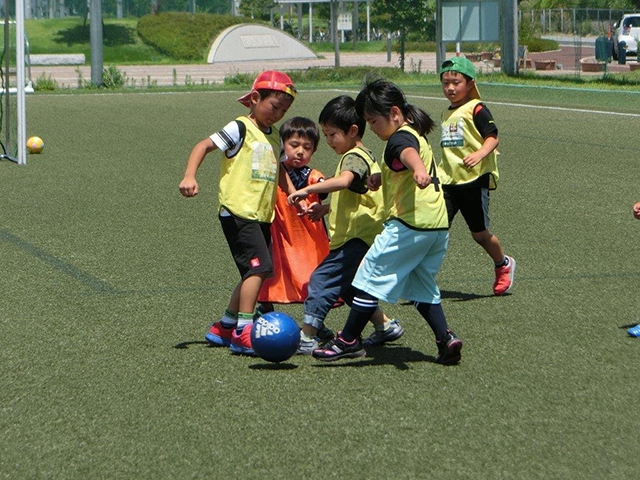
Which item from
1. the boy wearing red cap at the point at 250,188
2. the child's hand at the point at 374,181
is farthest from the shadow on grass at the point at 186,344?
the child's hand at the point at 374,181

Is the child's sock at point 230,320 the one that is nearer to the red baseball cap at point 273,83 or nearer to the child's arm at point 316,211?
the child's arm at point 316,211

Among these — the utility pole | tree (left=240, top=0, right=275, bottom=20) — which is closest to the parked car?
the utility pole

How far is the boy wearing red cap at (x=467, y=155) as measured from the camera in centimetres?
801

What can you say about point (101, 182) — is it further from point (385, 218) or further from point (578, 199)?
point (385, 218)

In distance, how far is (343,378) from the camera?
238 inches

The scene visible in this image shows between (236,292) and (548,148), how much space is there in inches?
450

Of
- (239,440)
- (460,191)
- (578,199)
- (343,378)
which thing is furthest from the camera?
(578,199)

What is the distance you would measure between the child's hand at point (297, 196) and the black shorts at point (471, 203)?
80.4 inches

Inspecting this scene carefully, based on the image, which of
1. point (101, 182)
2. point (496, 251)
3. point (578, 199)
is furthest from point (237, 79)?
point (496, 251)

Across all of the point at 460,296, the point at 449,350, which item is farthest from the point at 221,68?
the point at 449,350

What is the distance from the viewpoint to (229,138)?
21.3ft

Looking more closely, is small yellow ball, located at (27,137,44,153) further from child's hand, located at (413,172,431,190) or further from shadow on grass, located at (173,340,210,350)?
child's hand, located at (413,172,431,190)

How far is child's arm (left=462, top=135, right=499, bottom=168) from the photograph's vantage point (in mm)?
7627

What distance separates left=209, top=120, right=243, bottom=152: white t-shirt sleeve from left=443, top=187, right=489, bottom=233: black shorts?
2.11 metres
